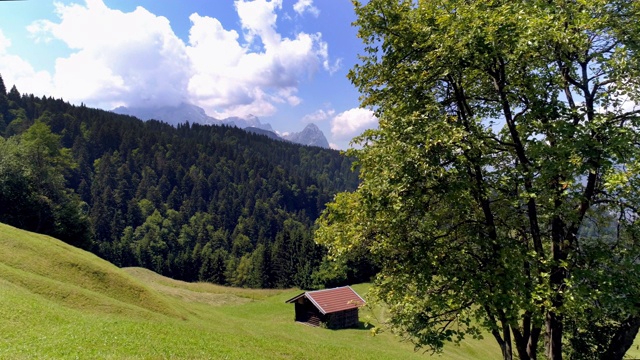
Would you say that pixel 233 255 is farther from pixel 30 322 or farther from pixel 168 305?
pixel 30 322

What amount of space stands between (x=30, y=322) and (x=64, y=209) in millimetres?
74110

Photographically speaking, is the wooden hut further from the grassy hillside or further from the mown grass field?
the grassy hillside

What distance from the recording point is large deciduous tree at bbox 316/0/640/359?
9.51 meters

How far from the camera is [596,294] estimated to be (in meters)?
9.11

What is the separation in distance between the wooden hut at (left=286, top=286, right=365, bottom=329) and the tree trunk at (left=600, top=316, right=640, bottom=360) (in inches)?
1562

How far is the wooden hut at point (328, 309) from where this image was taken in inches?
2012

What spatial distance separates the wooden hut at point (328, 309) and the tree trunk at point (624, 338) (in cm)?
3968

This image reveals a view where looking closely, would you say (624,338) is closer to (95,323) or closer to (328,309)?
(95,323)

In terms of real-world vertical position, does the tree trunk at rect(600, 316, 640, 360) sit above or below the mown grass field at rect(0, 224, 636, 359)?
above

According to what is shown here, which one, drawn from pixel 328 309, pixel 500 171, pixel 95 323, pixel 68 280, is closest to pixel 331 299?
pixel 328 309

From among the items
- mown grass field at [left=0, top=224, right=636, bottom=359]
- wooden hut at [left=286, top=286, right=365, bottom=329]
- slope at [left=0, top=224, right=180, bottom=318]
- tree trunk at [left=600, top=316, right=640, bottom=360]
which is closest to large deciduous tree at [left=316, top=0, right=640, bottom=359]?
tree trunk at [left=600, top=316, right=640, bottom=360]

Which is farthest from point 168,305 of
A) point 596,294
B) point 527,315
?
point 596,294

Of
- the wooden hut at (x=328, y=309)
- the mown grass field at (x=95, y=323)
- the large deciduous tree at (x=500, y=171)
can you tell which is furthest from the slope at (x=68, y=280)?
the wooden hut at (x=328, y=309)

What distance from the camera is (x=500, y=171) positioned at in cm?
1139
